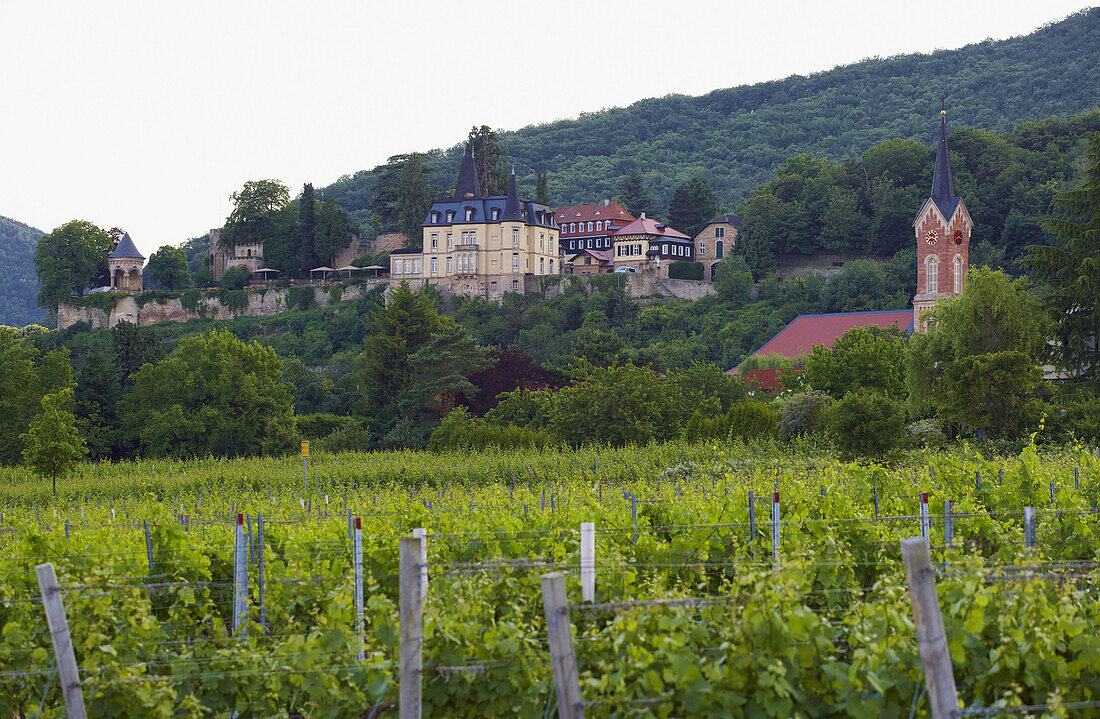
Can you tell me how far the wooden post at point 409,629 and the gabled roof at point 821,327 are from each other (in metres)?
49.7

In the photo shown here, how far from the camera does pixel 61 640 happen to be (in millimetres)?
5297

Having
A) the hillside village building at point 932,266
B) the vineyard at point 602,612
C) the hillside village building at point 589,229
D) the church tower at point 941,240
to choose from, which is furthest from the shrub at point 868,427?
the hillside village building at point 589,229

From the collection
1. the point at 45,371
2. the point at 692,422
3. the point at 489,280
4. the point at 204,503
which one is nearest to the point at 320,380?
the point at 45,371

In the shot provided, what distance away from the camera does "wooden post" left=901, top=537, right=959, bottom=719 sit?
414 centimetres

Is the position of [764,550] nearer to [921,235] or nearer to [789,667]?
[789,667]

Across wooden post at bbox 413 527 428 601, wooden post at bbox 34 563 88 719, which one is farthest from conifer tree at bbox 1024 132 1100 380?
wooden post at bbox 34 563 88 719

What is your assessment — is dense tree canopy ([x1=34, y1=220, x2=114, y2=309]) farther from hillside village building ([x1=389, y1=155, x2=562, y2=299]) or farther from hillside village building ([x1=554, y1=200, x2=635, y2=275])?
hillside village building ([x1=554, y1=200, x2=635, y2=275])

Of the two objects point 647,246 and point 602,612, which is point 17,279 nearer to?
point 647,246

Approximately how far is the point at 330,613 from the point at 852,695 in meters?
2.74

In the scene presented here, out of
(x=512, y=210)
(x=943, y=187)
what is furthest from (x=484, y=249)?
(x=943, y=187)

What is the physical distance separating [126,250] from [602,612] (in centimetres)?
8244

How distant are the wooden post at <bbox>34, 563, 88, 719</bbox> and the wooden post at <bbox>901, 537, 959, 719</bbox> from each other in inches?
148

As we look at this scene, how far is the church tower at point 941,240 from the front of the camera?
55.7m

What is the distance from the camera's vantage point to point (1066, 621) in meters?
5.25
